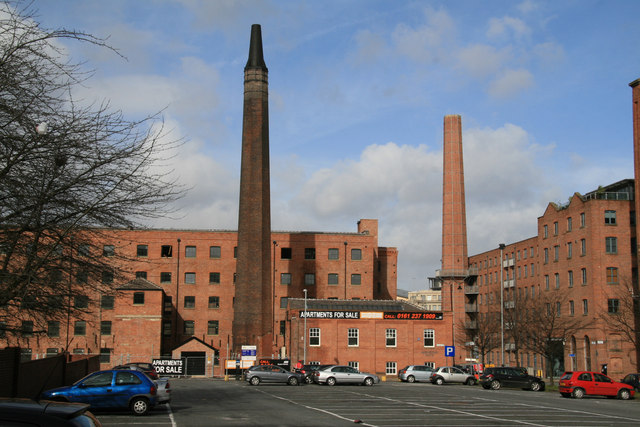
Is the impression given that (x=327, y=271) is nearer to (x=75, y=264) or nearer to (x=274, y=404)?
(x=274, y=404)

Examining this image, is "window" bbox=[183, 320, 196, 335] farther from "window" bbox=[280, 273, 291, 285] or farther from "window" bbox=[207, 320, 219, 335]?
"window" bbox=[280, 273, 291, 285]

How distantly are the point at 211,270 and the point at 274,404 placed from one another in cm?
5117

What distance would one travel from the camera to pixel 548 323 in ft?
189

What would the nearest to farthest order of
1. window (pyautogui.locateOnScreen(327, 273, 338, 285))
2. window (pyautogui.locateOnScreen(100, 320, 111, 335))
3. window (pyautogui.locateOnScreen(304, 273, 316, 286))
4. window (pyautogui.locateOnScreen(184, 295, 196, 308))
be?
1. window (pyautogui.locateOnScreen(100, 320, 111, 335))
2. window (pyautogui.locateOnScreen(184, 295, 196, 308))
3. window (pyautogui.locateOnScreen(304, 273, 316, 286))
4. window (pyautogui.locateOnScreen(327, 273, 338, 285))

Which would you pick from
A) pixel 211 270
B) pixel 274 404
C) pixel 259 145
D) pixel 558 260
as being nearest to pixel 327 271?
pixel 211 270

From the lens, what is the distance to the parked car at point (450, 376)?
4875 centimetres

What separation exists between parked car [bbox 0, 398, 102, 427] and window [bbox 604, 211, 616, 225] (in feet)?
221

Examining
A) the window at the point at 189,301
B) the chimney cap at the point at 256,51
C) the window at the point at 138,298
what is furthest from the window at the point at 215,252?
the chimney cap at the point at 256,51

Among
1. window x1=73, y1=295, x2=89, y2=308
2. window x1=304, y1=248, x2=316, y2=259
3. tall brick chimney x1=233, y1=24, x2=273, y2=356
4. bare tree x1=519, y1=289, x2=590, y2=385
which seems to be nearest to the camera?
window x1=73, y1=295, x2=89, y2=308

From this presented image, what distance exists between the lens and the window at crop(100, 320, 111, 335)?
218 feet

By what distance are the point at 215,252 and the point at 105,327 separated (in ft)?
52.3

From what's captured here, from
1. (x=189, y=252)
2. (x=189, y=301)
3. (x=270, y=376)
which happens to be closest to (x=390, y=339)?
(x=270, y=376)

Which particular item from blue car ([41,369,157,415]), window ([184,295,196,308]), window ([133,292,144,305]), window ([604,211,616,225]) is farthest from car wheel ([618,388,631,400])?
window ([184,295,196,308])

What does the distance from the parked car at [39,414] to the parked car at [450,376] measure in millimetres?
45509
